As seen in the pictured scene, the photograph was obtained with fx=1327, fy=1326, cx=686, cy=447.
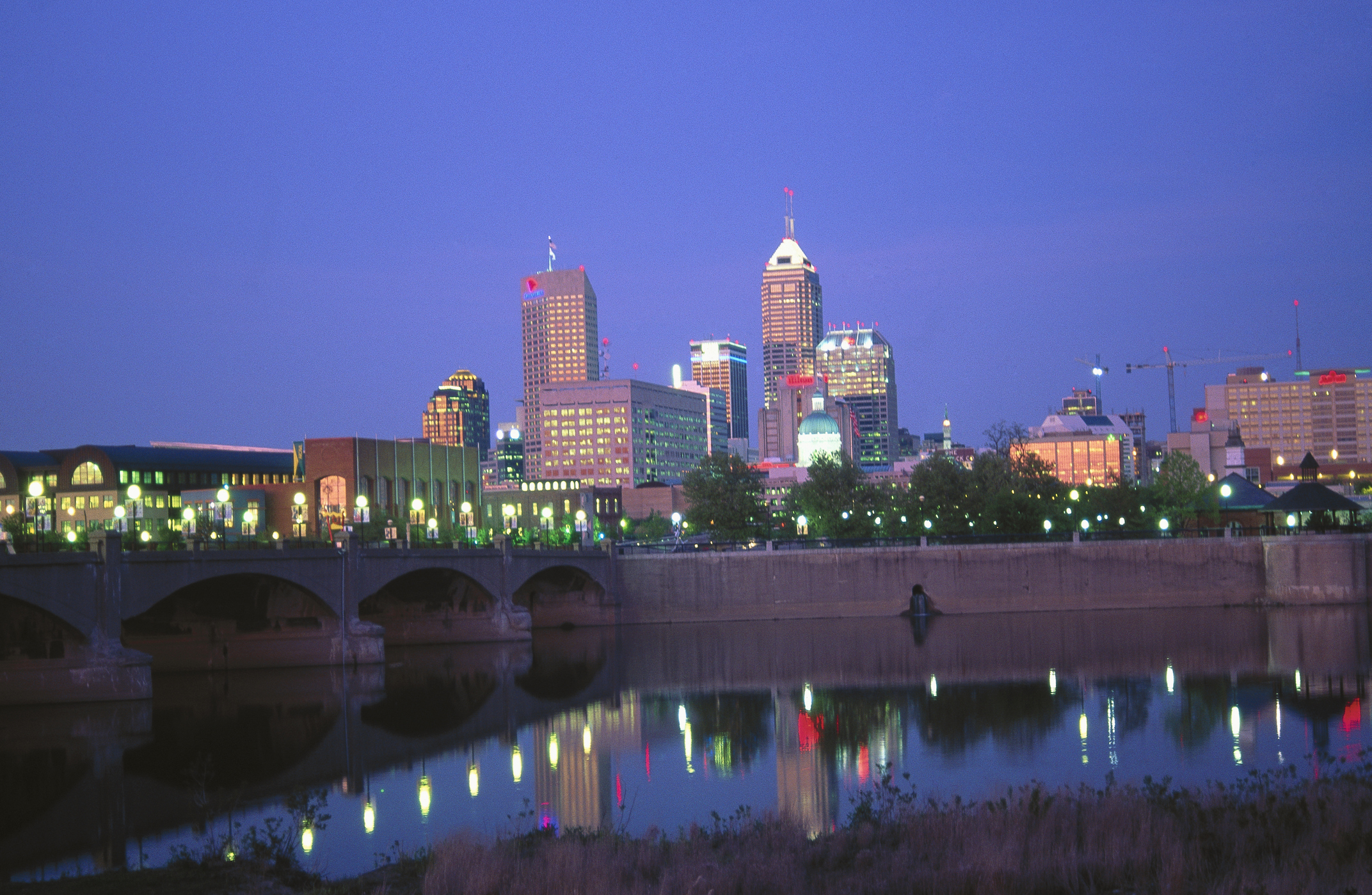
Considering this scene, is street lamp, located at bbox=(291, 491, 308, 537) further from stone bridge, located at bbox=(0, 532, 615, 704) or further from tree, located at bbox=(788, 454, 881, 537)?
tree, located at bbox=(788, 454, 881, 537)

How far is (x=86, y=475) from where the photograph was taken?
123 meters

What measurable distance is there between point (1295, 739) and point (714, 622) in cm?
5846

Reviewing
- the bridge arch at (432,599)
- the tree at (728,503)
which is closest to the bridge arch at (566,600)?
the bridge arch at (432,599)

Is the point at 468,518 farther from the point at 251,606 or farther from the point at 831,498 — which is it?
the point at 251,606

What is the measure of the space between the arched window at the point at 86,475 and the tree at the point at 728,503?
54.7 meters

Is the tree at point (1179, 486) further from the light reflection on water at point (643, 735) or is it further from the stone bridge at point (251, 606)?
the stone bridge at point (251, 606)

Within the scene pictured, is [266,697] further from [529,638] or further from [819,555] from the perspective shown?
[819,555]

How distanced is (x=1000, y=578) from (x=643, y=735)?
172 feet

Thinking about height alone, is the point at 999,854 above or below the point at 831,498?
below

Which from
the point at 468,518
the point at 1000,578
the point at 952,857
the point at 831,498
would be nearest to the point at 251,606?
the point at 1000,578

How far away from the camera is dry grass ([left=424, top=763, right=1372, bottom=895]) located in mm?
19375

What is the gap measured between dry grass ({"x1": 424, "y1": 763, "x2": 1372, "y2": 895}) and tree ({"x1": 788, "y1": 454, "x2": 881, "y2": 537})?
9530cm

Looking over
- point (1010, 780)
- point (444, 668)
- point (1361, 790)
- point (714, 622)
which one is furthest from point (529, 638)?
point (1361, 790)

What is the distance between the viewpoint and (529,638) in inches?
3123
